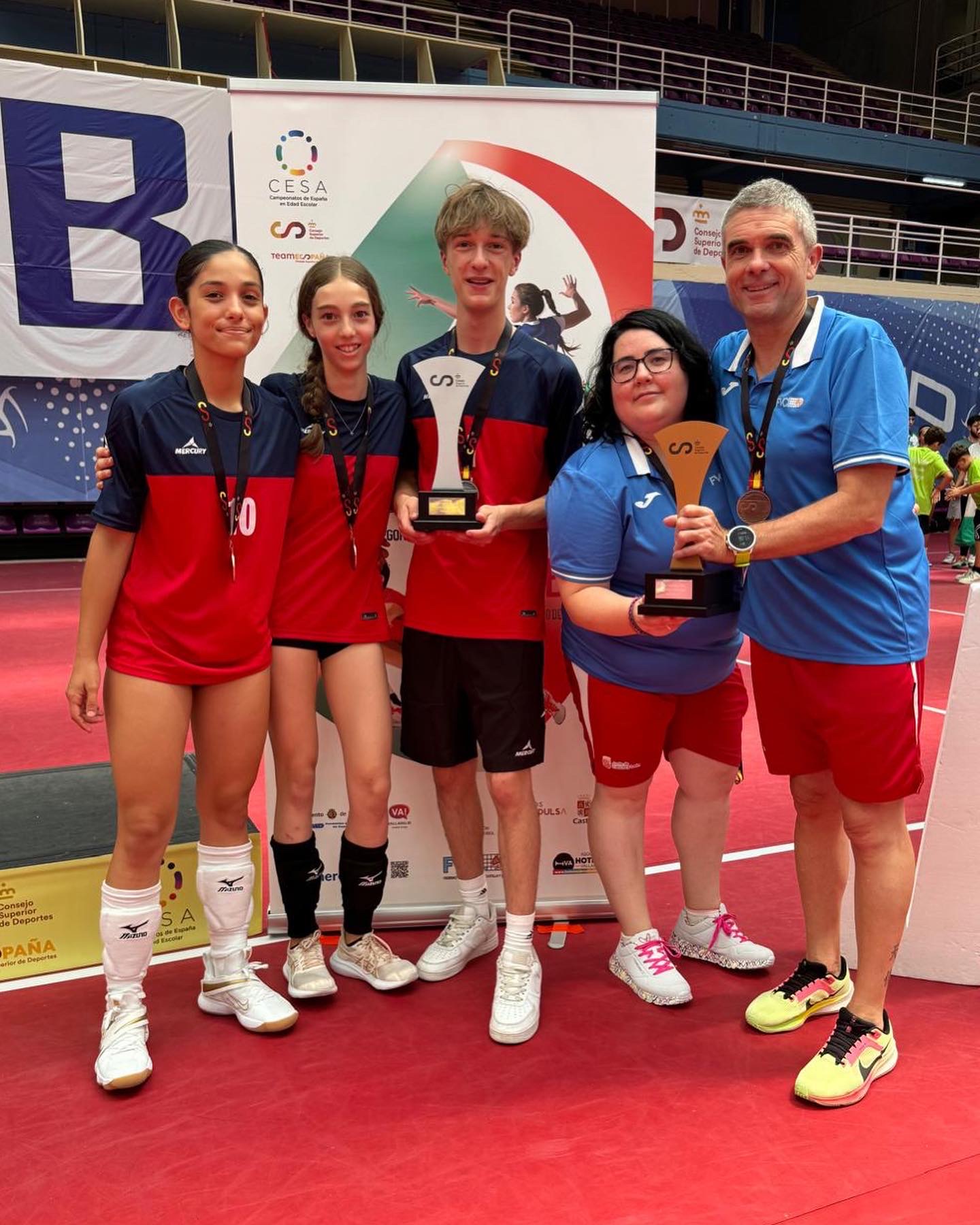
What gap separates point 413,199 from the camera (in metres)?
2.84

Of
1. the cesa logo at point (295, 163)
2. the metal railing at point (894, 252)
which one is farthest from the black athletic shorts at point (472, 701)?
the metal railing at point (894, 252)

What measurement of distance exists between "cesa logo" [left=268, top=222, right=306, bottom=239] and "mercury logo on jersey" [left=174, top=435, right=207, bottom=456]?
887 mm

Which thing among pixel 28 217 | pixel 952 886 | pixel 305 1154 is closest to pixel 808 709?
pixel 952 886

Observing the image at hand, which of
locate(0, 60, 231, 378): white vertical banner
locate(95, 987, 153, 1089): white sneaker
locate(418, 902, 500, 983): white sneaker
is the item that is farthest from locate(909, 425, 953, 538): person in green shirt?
locate(95, 987, 153, 1089): white sneaker

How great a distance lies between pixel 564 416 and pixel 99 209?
10.1 m

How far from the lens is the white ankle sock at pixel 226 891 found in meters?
2.43

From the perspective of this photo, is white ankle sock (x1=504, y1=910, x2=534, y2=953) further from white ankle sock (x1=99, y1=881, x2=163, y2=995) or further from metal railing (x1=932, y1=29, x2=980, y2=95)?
metal railing (x1=932, y1=29, x2=980, y2=95)

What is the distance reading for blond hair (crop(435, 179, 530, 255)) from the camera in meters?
2.39

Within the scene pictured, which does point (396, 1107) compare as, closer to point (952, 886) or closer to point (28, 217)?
point (952, 886)

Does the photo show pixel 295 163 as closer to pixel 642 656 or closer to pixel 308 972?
pixel 642 656

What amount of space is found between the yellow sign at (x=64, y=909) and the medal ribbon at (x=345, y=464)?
92 cm

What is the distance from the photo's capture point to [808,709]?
7.26 ft

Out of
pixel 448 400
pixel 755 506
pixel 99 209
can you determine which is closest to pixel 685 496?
pixel 755 506

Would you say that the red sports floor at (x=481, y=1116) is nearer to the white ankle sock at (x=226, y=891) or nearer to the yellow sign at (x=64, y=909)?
the yellow sign at (x=64, y=909)
